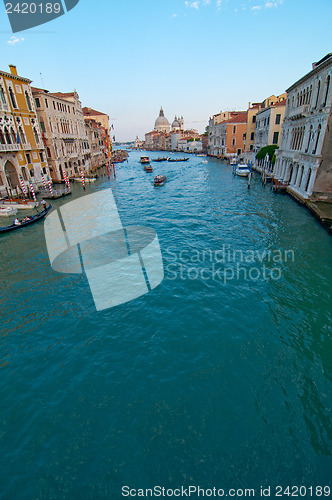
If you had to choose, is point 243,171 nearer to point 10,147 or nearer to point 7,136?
point 10,147

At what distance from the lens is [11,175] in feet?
102

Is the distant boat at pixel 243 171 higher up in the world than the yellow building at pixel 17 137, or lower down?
lower down

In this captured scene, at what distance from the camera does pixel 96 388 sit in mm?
7793

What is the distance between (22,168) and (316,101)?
3236 cm

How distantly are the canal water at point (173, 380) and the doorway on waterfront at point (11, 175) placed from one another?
66.4 feet

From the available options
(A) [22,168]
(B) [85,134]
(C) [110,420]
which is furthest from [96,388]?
(B) [85,134]

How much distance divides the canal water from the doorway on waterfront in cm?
2025

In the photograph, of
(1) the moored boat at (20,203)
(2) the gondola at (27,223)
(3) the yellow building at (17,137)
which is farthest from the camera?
(3) the yellow building at (17,137)

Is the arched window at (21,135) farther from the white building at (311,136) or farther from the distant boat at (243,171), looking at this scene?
the distant boat at (243,171)

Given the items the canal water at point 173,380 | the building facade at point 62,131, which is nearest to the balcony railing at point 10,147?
the building facade at point 62,131

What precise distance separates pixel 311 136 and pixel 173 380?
82.7 ft

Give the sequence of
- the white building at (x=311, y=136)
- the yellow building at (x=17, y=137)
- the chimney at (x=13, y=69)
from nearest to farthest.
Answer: the white building at (x=311, y=136) → the yellow building at (x=17, y=137) → the chimney at (x=13, y=69)

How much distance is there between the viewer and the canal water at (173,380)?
19.3 feet

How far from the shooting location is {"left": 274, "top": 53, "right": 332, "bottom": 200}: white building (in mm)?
21188
